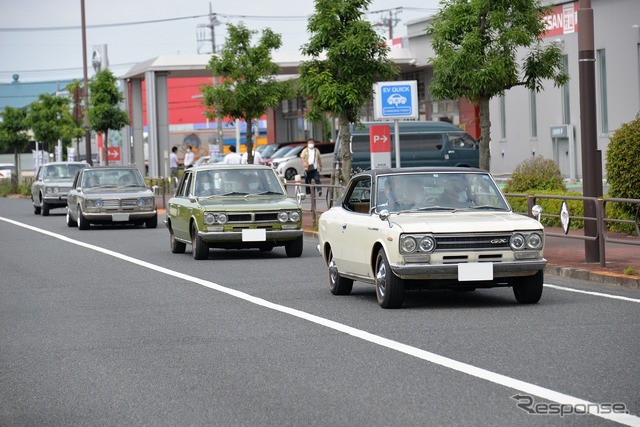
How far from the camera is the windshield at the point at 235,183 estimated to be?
68.6ft

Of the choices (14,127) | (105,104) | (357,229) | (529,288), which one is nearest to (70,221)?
(357,229)

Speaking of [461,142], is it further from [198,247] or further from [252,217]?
[198,247]

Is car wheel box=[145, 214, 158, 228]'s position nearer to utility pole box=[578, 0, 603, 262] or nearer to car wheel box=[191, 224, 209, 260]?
car wheel box=[191, 224, 209, 260]

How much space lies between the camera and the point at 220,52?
36.8m

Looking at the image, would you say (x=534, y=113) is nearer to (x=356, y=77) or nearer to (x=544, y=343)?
(x=356, y=77)

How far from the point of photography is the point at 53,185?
3772 cm

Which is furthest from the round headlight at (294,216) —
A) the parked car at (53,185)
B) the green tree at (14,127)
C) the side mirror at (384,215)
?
the green tree at (14,127)

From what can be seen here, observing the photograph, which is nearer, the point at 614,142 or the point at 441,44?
the point at 614,142

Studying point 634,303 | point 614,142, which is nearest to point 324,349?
point 634,303

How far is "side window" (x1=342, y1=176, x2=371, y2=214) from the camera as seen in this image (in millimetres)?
13695

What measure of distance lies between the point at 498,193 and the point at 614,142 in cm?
831

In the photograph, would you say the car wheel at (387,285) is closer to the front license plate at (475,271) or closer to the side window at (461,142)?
the front license plate at (475,271)

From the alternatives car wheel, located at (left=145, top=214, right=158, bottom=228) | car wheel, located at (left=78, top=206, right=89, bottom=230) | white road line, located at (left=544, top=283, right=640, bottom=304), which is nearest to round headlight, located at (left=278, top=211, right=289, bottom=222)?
white road line, located at (left=544, top=283, right=640, bottom=304)

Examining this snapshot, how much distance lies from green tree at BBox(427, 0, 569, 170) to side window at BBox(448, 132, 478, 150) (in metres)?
20.7
